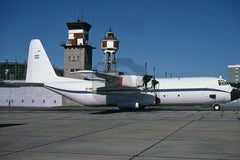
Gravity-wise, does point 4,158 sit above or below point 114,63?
below

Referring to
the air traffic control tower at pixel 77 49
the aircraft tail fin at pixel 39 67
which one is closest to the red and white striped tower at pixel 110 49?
the air traffic control tower at pixel 77 49

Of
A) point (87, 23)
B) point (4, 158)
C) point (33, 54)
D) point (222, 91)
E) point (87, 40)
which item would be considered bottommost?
point (4, 158)

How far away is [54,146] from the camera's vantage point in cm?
973

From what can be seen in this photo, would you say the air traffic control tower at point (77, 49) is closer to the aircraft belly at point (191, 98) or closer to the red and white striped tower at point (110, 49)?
the red and white striped tower at point (110, 49)

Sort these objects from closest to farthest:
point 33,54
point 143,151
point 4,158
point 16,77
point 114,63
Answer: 1. point 4,158
2. point 143,151
3. point 33,54
4. point 114,63
5. point 16,77

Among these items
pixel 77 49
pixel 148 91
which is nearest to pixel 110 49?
pixel 77 49

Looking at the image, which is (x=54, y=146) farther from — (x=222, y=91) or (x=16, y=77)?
(x=16, y=77)

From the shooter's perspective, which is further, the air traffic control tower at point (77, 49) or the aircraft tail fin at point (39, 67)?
the air traffic control tower at point (77, 49)

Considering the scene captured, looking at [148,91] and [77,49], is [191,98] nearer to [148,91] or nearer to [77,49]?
[148,91]

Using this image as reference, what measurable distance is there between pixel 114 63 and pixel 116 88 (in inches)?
1889

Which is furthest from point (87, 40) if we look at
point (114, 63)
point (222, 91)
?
point (222, 91)

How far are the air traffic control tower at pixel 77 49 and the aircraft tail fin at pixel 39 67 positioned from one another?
32.8 m

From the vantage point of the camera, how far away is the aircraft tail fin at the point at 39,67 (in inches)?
1369

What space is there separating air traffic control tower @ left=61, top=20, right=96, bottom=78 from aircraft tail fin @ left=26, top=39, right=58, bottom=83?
32824mm
